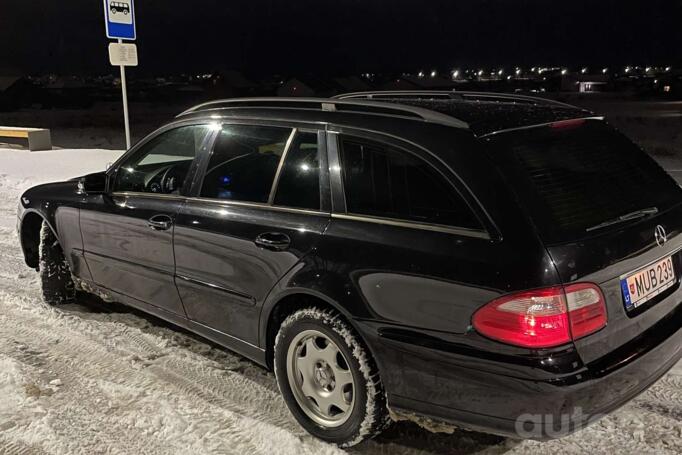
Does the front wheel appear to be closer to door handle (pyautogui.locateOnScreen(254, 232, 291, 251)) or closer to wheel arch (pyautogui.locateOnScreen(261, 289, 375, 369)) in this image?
wheel arch (pyautogui.locateOnScreen(261, 289, 375, 369))

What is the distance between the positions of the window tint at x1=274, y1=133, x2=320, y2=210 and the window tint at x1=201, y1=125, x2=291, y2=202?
9 centimetres

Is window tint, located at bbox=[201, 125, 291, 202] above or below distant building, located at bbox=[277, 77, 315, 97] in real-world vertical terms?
below

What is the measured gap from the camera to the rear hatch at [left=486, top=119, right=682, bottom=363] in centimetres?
237

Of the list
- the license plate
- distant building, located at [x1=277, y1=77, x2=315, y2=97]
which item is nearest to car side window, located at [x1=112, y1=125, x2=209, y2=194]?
the license plate

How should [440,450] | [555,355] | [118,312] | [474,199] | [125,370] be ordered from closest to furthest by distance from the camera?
[555,355], [474,199], [440,450], [125,370], [118,312]

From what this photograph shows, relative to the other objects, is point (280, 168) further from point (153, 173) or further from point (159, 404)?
point (153, 173)

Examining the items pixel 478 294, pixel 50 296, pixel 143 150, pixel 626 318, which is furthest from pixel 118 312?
pixel 626 318

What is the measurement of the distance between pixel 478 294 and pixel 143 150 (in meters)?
2.72

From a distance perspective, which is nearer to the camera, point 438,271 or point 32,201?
point 438,271

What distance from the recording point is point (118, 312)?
482 centimetres

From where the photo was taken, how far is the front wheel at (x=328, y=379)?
276cm

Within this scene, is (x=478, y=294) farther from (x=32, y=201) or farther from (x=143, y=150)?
(x=32, y=201)

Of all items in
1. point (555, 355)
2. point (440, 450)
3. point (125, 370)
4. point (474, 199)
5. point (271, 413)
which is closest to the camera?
point (555, 355)

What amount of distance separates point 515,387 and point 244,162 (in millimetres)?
1995
